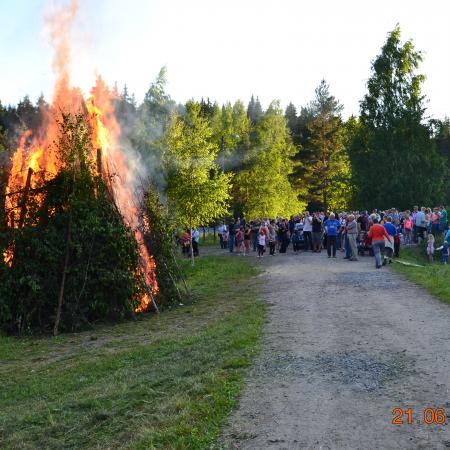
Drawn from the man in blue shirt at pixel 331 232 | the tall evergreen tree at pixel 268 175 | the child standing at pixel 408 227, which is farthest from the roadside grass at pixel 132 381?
the tall evergreen tree at pixel 268 175

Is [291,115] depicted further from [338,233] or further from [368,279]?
[368,279]

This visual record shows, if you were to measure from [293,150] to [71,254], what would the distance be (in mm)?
40728

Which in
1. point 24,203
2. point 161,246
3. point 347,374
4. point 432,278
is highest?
point 24,203

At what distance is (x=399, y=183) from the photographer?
120 ft

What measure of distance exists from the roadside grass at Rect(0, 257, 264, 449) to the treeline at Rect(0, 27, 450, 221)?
23.0 feet

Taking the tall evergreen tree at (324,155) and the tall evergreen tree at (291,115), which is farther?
the tall evergreen tree at (291,115)

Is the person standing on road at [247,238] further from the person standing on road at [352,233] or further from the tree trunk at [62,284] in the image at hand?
the tree trunk at [62,284]

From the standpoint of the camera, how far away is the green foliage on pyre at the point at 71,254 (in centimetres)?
1244

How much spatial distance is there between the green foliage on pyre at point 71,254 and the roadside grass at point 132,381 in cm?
78

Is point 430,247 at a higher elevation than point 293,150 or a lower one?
lower

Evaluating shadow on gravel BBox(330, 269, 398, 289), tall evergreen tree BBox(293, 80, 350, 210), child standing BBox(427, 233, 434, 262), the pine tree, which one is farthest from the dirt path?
tall evergreen tree BBox(293, 80, 350, 210)

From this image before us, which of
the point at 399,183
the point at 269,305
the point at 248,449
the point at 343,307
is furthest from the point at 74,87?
the point at 399,183

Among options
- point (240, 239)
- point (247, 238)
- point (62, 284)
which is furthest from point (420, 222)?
point (62, 284)

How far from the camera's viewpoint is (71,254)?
12938 millimetres
